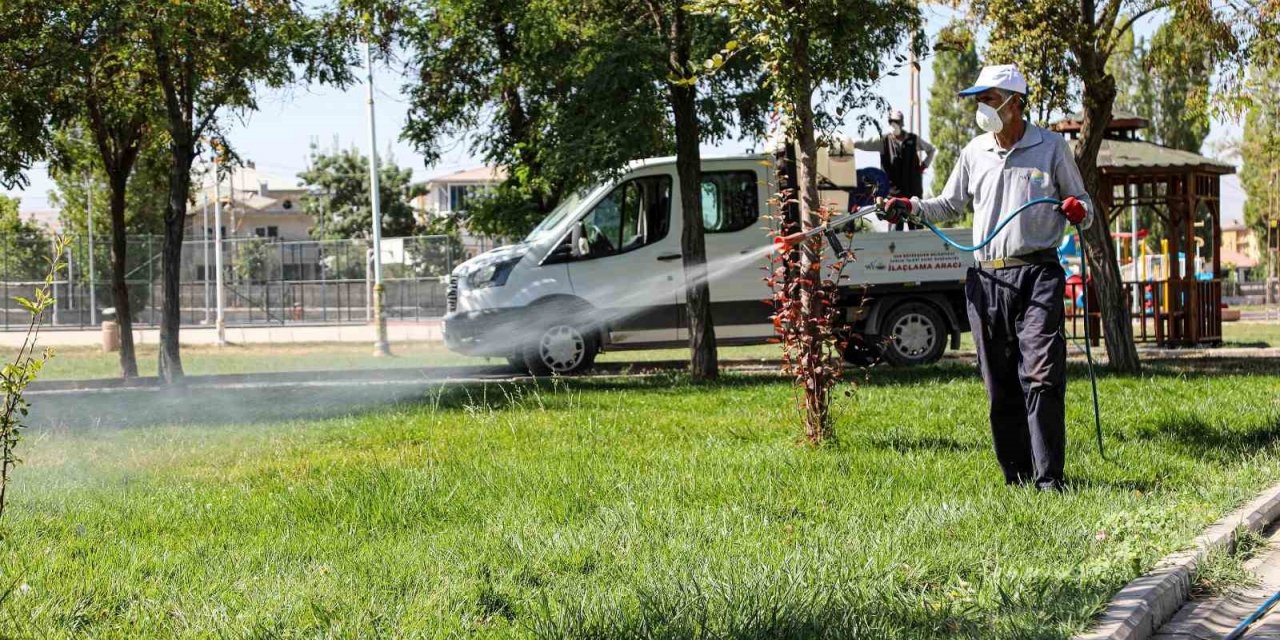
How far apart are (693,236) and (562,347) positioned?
91.4 inches

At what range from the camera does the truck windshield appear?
1645cm

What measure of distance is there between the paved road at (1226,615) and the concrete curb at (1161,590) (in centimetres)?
Result: 5

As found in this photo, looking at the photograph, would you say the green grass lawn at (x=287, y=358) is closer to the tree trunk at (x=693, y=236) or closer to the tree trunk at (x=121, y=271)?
the tree trunk at (x=121, y=271)

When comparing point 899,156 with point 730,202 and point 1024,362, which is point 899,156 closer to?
point 730,202

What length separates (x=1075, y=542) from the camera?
5473 millimetres

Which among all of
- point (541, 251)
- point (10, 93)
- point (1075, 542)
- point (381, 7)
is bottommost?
point (1075, 542)

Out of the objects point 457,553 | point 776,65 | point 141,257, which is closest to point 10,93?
point 776,65

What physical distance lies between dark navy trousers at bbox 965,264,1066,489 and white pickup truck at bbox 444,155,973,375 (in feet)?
30.0

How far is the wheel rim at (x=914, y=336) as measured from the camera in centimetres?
1623

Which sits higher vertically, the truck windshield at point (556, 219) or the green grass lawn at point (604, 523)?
the truck windshield at point (556, 219)

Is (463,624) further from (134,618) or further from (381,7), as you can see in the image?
(381,7)

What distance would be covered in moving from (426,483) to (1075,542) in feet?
10.2

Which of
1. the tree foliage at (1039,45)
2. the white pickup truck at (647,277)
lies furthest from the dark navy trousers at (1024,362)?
the white pickup truck at (647,277)

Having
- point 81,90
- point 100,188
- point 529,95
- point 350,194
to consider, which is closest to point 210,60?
point 81,90
